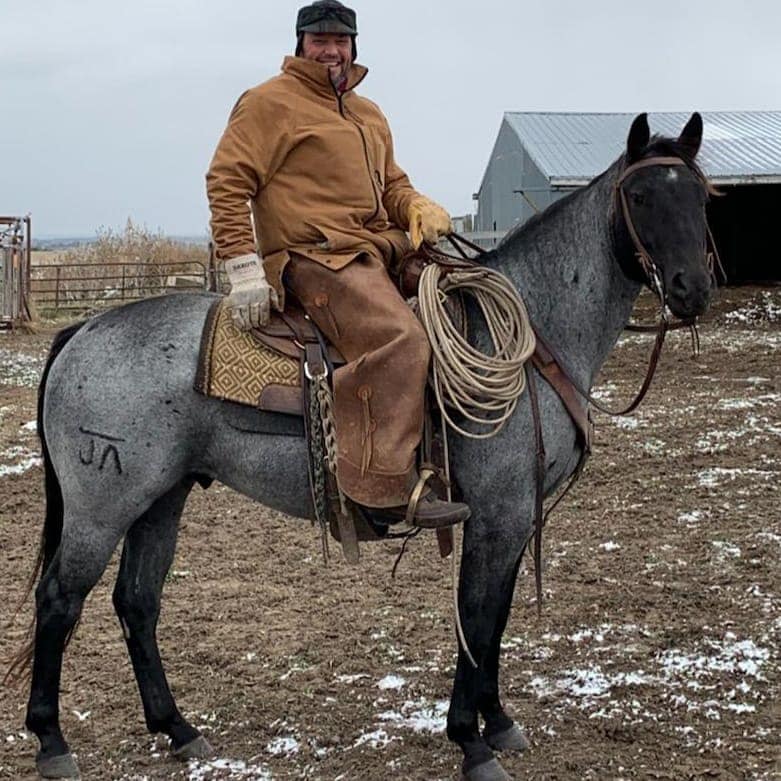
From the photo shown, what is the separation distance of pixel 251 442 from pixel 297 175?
0.94 meters

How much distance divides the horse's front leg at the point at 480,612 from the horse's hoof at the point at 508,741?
0.14 m

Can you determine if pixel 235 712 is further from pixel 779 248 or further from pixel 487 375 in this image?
pixel 779 248

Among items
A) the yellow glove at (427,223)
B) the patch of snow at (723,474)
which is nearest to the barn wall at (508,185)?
the patch of snow at (723,474)

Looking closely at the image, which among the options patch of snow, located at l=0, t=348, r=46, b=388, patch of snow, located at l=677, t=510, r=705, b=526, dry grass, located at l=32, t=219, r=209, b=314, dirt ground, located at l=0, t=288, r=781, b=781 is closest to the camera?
dirt ground, located at l=0, t=288, r=781, b=781

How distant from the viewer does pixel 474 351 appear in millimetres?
3156

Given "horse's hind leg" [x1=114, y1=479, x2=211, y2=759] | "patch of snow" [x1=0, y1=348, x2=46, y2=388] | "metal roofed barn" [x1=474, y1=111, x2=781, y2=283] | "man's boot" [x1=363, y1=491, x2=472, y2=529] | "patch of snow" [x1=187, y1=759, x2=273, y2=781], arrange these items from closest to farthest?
1. "man's boot" [x1=363, y1=491, x2=472, y2=529]
2. "patch of snow" [x1=187, y1=759, x2=273, y2=781]
3. "horse's hind leg" [x1=114, y1=479, x2=211, y2=759]
4. "patch of snow" [x1=0, y1=348, x2=46, y2=388]
5. "metal roofed barn" [x1=474, y1=111, x2=781, y2=283]

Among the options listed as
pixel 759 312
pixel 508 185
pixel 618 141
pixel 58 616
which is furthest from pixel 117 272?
pixel 58 616

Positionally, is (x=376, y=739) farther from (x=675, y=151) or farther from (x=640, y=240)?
(x=675, y=151)

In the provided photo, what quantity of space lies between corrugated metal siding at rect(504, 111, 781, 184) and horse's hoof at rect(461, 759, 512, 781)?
13.6m

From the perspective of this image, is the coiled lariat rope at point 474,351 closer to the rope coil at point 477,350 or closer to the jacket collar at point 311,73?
the rope coil at point 477,350

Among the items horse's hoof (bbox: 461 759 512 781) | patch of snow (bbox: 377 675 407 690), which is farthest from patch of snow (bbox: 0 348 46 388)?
horse's hoof (bbox: 461 759 512 781)

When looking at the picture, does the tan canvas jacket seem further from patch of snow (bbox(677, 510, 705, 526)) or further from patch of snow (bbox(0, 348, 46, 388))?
patch of snow (bbox(0, 348, 46, 388))

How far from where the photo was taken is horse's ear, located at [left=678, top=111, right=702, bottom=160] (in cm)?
308

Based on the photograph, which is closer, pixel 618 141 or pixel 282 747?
pixel 282 747
